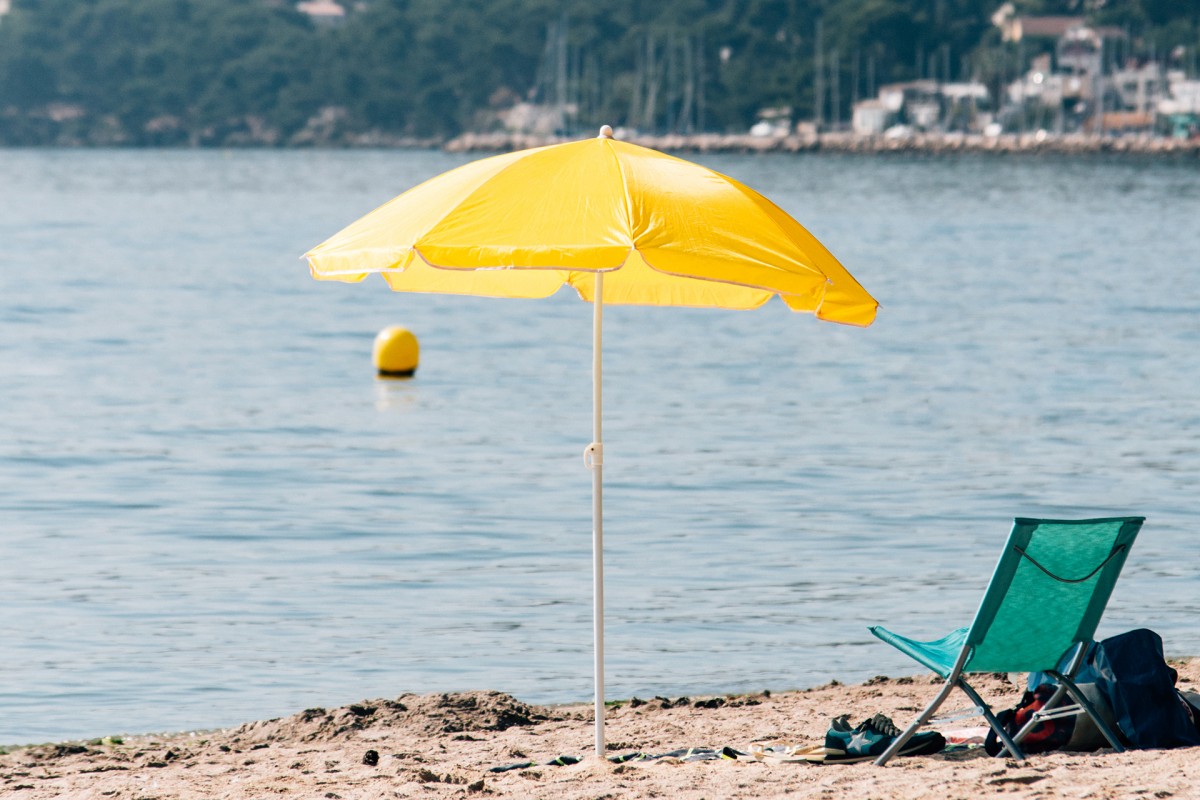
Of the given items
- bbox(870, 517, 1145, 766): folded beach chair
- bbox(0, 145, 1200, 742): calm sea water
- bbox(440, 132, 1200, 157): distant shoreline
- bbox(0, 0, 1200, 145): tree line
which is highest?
bbox(0, 0, 1200, 145): tree line

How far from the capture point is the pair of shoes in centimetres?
652

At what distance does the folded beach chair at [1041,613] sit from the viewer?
6168mm

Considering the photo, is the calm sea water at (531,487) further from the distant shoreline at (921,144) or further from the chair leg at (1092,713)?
the distant shoreline at (921,144)

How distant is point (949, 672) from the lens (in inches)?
247

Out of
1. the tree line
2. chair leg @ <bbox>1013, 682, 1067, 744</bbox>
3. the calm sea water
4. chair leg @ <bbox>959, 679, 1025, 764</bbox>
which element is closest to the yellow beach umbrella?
chair leg @ <bbox>959, 679, 1025, 764</bbox>

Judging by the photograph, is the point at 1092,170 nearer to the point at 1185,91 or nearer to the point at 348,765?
the point at 1185,91

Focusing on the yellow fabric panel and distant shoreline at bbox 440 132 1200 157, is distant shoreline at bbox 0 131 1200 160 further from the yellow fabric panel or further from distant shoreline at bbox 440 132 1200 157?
the yellow fabric panel

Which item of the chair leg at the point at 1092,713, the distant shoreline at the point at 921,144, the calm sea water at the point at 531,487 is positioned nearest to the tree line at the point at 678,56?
the distant shoreline at the point at 921,144

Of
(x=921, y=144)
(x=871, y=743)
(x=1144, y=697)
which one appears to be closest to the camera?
(x=1144, y=697)

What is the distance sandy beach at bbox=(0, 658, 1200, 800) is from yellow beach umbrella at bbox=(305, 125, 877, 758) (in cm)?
51

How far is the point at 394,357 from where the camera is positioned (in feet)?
78.5

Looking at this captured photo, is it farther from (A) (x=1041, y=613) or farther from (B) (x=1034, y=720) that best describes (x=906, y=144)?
(A) (x=1041, y=613)

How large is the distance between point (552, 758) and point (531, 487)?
25.0 feet

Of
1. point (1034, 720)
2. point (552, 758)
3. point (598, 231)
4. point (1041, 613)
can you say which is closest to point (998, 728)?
point (1034, 720)
